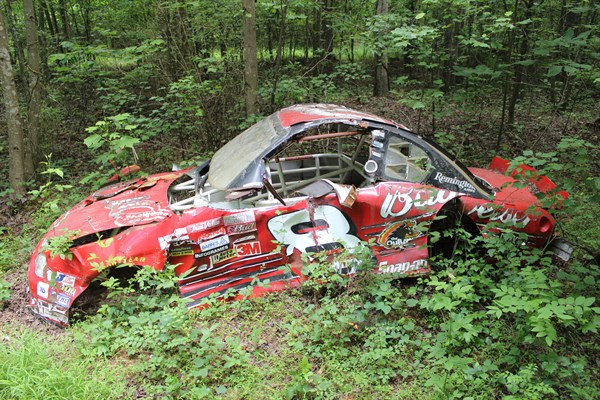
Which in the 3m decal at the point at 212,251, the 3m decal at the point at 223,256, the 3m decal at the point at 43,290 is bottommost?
the 3m decal at the point at 43,290

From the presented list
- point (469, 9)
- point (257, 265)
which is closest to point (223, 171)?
point (257, 265)

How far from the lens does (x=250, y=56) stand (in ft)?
22.3

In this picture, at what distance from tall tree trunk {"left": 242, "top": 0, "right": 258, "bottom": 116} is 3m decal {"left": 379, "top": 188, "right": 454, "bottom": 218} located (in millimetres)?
3818

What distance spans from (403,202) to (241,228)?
5.16 ft

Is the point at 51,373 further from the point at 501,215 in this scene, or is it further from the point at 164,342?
the point at 501,215

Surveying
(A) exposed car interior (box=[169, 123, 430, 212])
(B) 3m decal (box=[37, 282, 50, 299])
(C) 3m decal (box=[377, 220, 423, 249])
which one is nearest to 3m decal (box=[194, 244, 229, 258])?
(A) exposed car interior (box=[169, 123, 430, 212])

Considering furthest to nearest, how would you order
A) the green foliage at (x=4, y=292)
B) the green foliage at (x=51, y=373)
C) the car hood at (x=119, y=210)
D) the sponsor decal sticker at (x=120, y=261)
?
the green foliage at (x=4, y=292)
the car hood at (x=119, y=210)
the sponsor decal sticker at (x=120, y=261)
the green foliage at (x=51, y=373)

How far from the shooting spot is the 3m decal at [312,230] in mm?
3875

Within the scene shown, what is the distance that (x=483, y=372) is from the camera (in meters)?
2.93

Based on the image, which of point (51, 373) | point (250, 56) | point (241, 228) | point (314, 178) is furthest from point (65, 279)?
point (250, 56)

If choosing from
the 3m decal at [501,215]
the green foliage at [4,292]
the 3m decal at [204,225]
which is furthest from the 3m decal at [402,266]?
the green foliage at [4,292]

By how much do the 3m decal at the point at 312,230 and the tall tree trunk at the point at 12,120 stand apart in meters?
4.93

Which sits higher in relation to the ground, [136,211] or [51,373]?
[136,211]

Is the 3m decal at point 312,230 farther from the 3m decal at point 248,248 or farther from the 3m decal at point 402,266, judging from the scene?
the 3m decal at point 402,266
